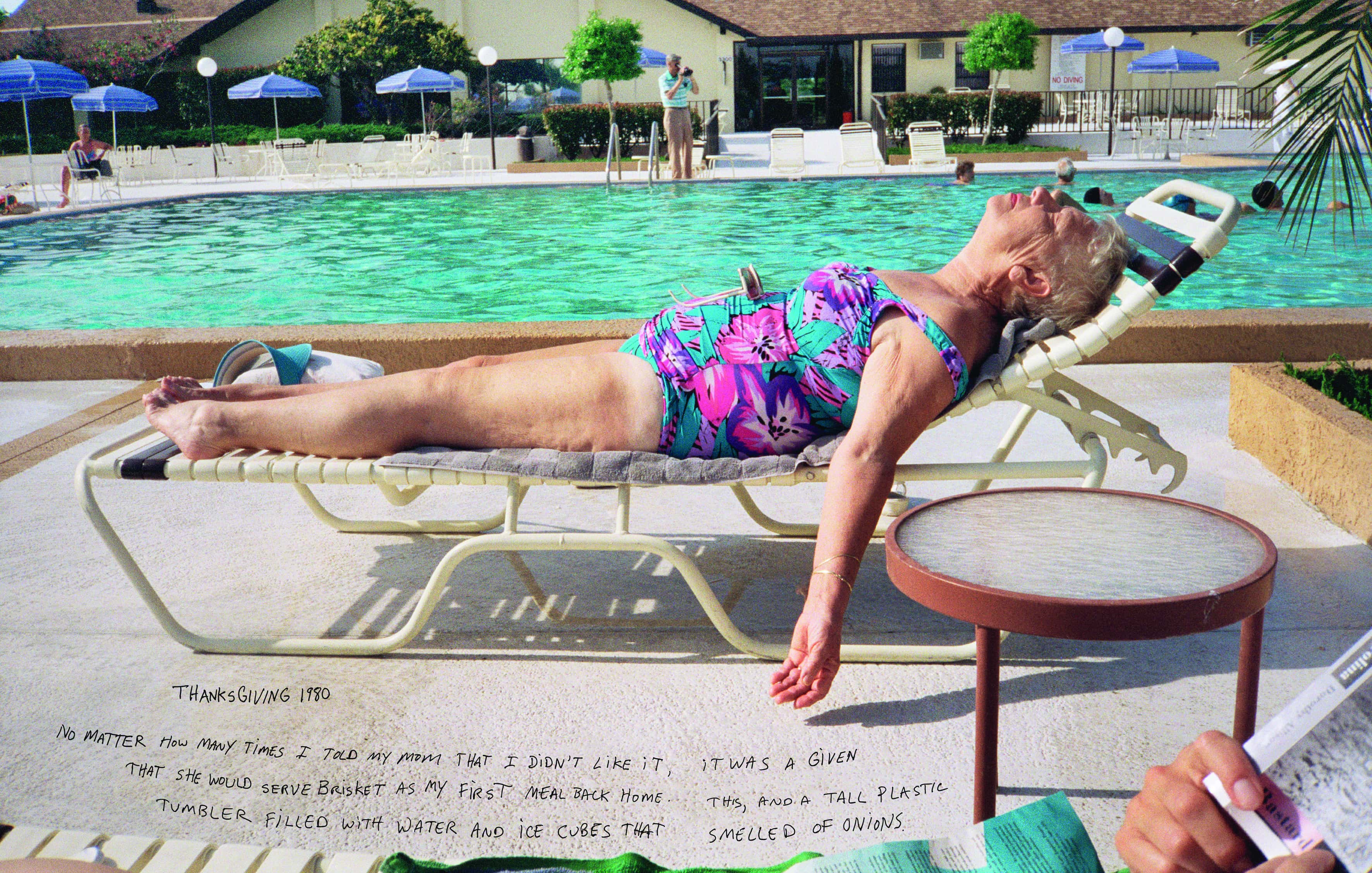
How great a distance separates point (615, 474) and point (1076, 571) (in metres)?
1.19

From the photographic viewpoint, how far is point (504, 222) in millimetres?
13844

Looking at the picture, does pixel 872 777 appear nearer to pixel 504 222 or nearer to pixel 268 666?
pixel 268 666

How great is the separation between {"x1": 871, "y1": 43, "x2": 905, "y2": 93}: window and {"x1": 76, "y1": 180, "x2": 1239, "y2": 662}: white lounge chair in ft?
99.0

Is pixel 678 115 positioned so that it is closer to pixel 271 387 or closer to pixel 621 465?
pixel 271 387

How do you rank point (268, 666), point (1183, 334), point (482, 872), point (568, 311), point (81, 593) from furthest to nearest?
1. point (568, 311)
2. point (1183, 334)
3. point (81, 593)
4. point (268, 666)
5. point (482, 872)

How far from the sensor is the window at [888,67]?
31188 millimetres

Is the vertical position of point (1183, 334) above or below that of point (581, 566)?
above

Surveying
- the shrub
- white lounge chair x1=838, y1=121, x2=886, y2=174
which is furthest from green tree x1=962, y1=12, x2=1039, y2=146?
the shrub

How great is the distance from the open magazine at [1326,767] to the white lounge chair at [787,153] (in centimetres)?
1674

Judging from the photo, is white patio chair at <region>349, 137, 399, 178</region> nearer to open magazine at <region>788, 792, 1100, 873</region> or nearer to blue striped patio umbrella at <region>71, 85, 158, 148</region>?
blue striped patio umbrella at <region>71, 85, 158, 148</region>

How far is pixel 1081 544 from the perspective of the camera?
5.81ft

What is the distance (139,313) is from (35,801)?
310 inches

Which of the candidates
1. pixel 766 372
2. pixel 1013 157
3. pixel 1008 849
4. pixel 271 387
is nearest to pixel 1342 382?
pixel 766 372

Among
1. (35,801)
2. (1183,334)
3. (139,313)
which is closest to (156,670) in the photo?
(35,801)
